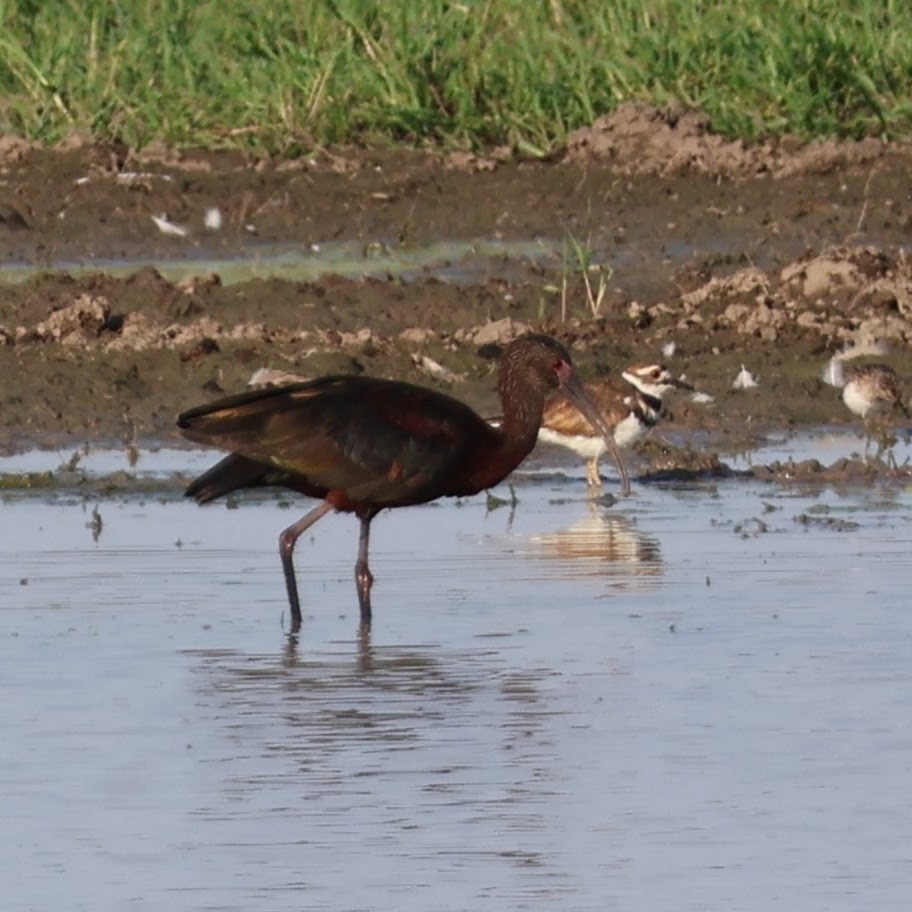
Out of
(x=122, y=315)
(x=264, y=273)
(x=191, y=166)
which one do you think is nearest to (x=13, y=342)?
(x=122, y=315)

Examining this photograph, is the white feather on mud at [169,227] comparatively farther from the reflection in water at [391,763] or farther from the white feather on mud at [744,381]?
the reflection in water at [391,763]

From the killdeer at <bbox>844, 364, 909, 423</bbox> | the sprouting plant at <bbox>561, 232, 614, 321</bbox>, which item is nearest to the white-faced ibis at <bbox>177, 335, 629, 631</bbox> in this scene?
the killdeer at <bbox>844, 364, 909, 423</bbox>

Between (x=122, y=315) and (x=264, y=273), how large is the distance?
71.8 inches

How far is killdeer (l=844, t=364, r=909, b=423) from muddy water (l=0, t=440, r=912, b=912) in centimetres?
134

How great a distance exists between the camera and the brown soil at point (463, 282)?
12.9 meters

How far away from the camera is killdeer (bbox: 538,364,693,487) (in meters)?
11.5

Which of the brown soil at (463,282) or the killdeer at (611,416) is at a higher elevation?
the brown soil at (463,282)

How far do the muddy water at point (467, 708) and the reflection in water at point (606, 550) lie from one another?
19 mm

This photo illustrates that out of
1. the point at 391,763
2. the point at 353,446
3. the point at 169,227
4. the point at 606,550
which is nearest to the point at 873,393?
the point at 606,550

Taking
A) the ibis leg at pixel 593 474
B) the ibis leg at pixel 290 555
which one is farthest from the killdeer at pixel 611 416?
the ibis leg at pixel 290 555

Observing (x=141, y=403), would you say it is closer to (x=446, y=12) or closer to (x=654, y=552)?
(x=654, y=552)

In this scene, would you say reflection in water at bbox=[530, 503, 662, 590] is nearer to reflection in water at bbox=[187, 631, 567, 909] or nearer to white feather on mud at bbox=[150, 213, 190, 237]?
reflection in water at bbox=[187, 631, 567, 909]

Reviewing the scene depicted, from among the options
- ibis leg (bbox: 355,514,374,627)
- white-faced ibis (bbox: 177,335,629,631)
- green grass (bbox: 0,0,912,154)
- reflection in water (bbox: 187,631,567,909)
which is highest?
green grass (bbox: 0,0,912,154)

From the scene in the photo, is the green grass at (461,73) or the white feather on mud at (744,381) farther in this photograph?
the green grass at (461,73)
